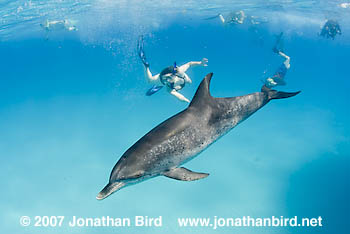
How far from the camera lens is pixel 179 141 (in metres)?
4.43

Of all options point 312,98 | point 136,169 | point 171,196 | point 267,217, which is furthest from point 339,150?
point 136,169

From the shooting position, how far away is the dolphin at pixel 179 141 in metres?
4.02

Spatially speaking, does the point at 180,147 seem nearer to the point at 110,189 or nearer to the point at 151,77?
the point at 110,189

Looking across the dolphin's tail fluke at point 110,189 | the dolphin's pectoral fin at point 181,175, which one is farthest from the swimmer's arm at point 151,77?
the dolphin's tail fluke at point 110,189

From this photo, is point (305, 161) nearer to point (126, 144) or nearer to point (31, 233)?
point (126, 144)

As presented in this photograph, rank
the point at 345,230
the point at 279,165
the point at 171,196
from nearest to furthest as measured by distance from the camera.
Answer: the point at 345,230 < the point at 171,196 < the point at 279,165

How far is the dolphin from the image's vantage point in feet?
13.2

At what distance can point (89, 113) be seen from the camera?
1969cm

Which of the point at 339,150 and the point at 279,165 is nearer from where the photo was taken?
the point at 279,165

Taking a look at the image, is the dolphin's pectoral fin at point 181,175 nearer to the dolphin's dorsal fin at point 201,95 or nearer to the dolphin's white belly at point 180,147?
the dolphin's white belly at point 180,147

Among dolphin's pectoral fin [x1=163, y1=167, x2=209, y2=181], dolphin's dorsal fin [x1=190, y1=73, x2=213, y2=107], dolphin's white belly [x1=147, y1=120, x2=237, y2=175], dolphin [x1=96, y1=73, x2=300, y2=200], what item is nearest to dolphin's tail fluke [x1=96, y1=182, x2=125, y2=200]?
dolphin [x1=96, y1=73, x2=300, y2=200]

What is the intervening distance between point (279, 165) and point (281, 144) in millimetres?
2248

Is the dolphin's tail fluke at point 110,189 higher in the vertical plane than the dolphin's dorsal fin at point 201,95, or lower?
lower

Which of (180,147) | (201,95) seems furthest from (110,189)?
(201,95)
